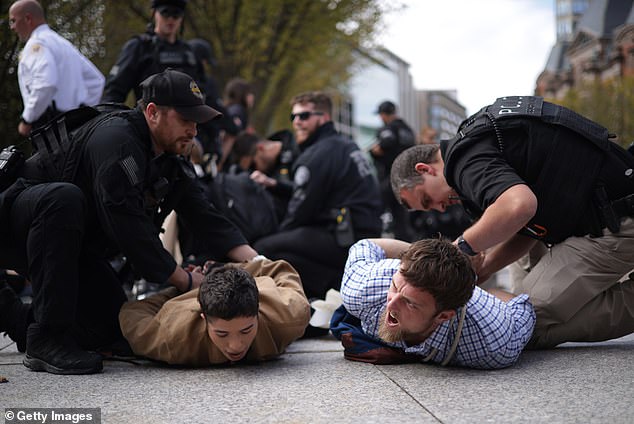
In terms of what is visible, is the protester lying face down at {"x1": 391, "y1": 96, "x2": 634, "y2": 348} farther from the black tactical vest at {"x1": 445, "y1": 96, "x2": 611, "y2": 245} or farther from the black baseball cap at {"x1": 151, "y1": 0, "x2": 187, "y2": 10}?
the black baseball cap at {"x1": 151, "y1": 0, "x2": 187, "y2": 10}

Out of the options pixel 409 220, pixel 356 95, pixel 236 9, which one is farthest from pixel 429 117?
pixel 409 220

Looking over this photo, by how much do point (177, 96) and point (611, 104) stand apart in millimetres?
37791

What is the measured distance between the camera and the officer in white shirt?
5980 mm

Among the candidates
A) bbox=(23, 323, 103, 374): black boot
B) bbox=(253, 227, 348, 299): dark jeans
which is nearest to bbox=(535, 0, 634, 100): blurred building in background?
bbox=(253, 227, 348, 299): dark jeans

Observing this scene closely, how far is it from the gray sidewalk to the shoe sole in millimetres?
44

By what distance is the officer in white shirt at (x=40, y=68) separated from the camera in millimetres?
5980

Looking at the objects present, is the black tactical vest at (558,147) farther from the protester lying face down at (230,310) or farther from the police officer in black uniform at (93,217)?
the police officer in black uniform at (93,217)

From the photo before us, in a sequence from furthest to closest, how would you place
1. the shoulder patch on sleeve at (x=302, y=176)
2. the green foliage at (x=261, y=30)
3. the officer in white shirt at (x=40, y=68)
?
the green foliage at (x=261, y=30), the shoulder patch on sleeve at (x=302, y=176), the officer in white shirt at (x=40, y=68)

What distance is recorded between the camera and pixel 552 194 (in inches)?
152

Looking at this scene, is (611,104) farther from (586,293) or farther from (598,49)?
(586,293)

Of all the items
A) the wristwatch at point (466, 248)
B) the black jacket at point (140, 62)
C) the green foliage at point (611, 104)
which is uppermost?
the green foliage at point (611, 104)

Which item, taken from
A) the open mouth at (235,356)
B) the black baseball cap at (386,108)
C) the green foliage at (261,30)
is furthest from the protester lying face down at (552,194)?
the green foliage at (261,30)

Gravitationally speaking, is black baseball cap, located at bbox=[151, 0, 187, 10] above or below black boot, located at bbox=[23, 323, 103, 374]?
above

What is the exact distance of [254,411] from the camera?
2877mm
